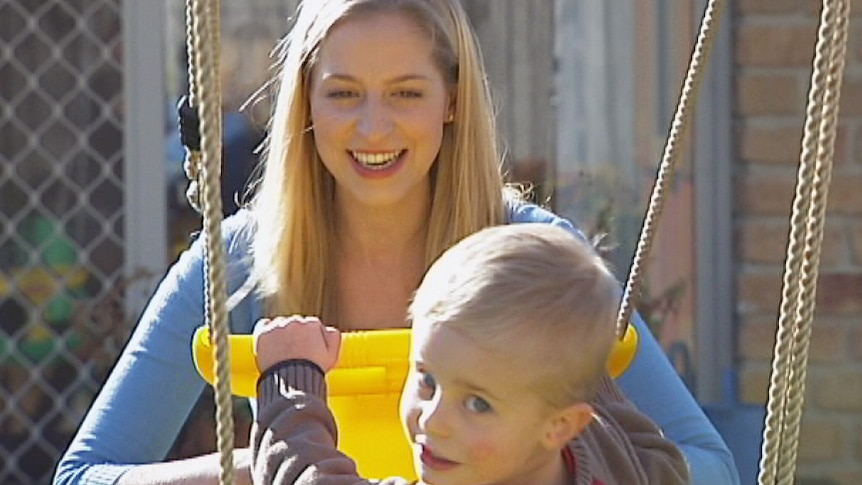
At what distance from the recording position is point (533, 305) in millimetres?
1767

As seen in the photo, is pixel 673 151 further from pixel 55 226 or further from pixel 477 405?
pixel 55 226

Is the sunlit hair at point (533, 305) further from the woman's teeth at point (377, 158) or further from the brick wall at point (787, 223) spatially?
the brick wall at point (787, 223)

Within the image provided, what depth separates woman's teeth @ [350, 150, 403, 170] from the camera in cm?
249

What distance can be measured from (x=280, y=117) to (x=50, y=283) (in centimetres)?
207

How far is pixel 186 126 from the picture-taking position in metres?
2.37

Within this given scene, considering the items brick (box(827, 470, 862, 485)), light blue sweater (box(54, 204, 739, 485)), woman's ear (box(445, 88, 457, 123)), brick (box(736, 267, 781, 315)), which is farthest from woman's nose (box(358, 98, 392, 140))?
brick (box(827, 470, 862, 485))

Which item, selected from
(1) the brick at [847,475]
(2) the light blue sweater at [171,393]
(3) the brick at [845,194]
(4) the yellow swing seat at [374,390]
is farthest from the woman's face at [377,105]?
(1) the brick at [847,475]

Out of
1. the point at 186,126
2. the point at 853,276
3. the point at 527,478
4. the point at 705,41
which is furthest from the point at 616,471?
the point at 853,276

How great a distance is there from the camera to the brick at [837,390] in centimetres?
445

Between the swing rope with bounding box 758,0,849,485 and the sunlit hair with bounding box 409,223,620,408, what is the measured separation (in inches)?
6.5

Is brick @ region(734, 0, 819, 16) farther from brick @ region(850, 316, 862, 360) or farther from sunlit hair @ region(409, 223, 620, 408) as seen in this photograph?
sunlit hair @ region(409, 223, 620, 408)

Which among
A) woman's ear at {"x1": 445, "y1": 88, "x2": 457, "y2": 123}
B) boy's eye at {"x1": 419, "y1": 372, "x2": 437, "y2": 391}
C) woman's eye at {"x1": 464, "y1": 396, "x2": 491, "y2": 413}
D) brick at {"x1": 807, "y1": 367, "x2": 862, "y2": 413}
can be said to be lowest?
brick at {"x1": 807, "y1": 367, "x2": 862, "y2": 413}

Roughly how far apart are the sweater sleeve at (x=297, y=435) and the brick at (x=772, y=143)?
263cm

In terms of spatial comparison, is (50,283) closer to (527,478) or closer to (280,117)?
(280,117)
